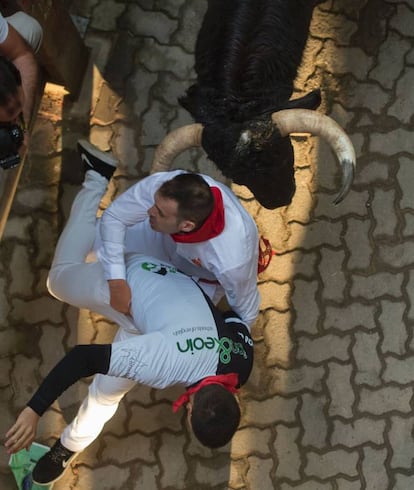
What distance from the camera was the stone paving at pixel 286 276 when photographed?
13.5 ft

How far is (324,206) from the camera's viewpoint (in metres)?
4.43

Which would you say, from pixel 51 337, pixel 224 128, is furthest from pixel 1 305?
pixel 224 128

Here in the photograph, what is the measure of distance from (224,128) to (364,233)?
5.20 feet

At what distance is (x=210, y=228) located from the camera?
→ 9.78ft

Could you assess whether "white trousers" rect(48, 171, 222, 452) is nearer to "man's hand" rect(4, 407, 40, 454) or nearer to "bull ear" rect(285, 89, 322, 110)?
"man's hand" rect(4, 407, 40, 454)

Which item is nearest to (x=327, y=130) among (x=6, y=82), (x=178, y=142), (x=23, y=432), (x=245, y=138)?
(x=245, y=138)

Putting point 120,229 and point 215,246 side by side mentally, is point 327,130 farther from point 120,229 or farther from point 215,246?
point 120,229

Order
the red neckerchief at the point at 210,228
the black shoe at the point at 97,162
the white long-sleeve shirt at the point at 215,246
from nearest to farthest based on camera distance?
1. the red neckerchief at the point at 210,228
2. the white long-sleeve shirt at the point at 215,246
3. the black shoe at the point at 97,162

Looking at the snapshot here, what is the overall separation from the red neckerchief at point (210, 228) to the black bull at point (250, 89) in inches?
12.9

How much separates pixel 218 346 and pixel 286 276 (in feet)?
4.89

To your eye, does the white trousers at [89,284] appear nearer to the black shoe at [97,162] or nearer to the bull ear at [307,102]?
the black shoe at [97,162]

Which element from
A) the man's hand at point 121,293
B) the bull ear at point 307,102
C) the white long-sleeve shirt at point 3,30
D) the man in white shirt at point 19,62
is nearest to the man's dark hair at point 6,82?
the man in white shirt at point 19,62

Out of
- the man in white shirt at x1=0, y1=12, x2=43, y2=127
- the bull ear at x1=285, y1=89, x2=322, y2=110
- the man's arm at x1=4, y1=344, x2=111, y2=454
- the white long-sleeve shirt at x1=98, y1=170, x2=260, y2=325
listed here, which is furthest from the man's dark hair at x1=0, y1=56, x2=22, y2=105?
the bull ear at x1=285, y1=89, x2=322, y2=110

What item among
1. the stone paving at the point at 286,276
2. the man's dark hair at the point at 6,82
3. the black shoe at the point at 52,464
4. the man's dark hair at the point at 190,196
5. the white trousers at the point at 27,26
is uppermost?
the white trousers at the point at 27,26
